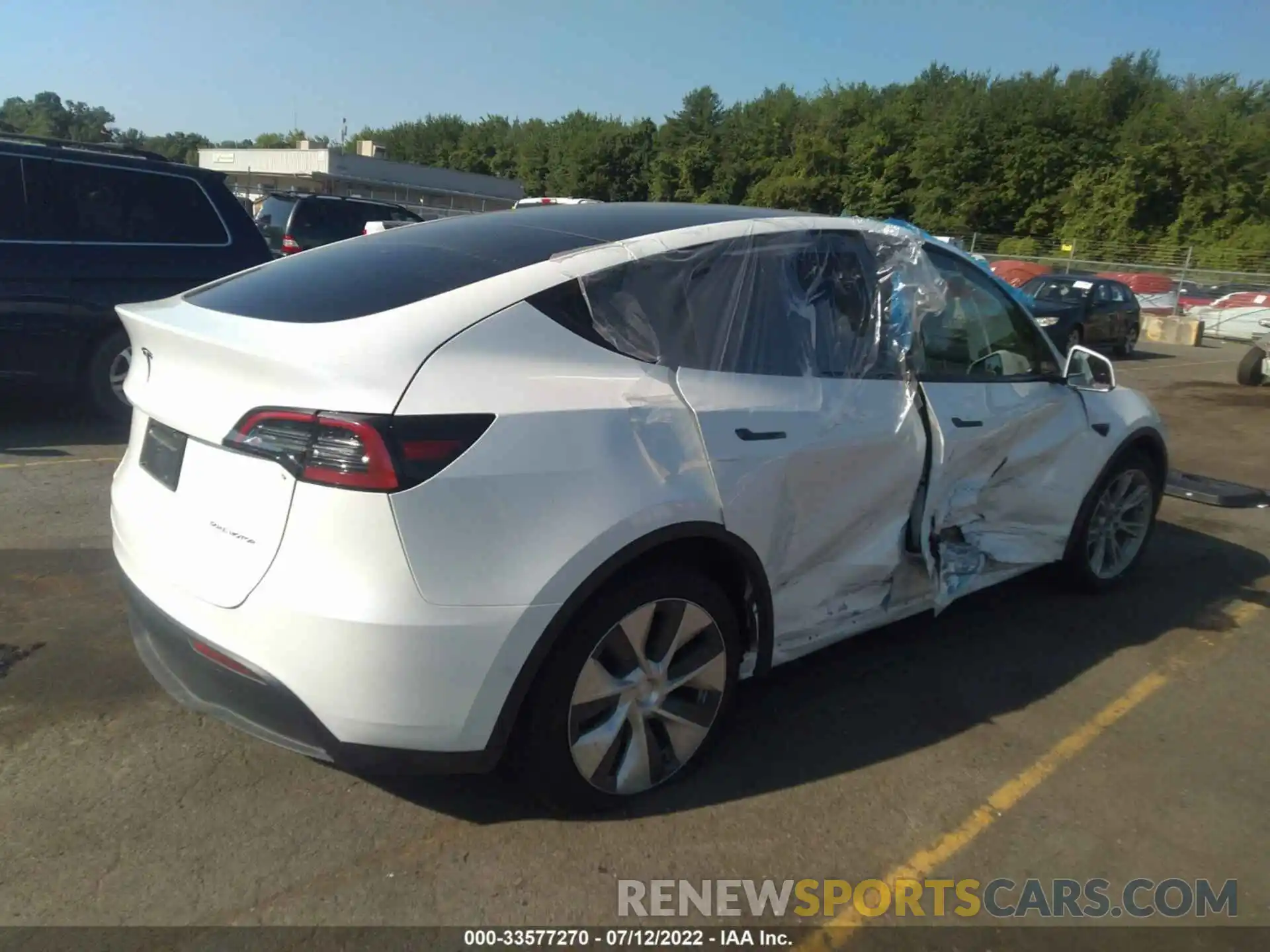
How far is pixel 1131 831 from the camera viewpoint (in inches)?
126

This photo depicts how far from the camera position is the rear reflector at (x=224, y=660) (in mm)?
2586

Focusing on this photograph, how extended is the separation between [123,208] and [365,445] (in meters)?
5.85

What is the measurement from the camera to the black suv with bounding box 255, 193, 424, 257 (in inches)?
552

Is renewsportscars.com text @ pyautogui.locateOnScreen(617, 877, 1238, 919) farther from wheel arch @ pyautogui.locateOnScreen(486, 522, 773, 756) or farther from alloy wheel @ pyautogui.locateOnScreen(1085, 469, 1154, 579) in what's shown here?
alloy wheel @ pyautogui.locateOnScreen(1085, 469, 1154, 579)

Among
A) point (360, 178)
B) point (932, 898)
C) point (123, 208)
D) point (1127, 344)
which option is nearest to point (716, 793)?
point (932, 898)

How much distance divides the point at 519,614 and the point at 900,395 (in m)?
1.83

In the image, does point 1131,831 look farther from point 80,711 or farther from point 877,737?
point 80,711

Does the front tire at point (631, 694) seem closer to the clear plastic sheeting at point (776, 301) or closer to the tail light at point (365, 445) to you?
the tail light at point (365, 445)

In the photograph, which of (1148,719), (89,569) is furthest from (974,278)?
(89,569)

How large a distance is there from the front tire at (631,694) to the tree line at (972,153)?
3971cm

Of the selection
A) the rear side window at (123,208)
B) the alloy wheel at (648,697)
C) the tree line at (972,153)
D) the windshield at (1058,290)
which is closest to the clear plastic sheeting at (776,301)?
the alloy wheel at (648,697)

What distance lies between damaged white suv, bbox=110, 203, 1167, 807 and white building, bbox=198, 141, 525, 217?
42374 millimetres

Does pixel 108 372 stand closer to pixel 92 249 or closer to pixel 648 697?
pixel 92 249

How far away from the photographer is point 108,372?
707 centimetres
